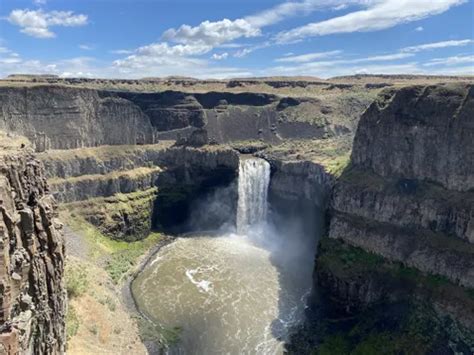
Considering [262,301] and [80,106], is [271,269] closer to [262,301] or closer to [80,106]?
[262,301]

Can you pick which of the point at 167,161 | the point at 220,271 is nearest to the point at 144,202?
the point at 167,161

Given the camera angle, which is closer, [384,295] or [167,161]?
[384,295]

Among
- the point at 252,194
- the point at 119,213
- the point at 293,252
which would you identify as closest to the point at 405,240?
the point at 293,252

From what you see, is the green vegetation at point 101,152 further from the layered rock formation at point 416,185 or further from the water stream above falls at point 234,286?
the layered rock formation at point 416,185

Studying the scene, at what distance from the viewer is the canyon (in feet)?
104

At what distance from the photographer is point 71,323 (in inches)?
1580

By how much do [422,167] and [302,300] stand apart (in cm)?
1904

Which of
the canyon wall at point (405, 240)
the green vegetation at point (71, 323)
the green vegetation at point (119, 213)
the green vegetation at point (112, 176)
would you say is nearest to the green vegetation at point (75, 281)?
the green vegetation at point (71, 323)

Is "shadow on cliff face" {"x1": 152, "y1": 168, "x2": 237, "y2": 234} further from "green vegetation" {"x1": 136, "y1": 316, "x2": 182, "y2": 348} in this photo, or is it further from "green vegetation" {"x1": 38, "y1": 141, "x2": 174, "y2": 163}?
"green vegetation" {"x1": 136, "y1": 316, "x2": 182, "y2": 348}

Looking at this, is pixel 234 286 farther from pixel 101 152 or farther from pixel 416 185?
pixel 101 152

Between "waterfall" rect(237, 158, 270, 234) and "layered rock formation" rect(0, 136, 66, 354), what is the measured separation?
45.7 metres

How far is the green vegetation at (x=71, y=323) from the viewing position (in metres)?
38.9

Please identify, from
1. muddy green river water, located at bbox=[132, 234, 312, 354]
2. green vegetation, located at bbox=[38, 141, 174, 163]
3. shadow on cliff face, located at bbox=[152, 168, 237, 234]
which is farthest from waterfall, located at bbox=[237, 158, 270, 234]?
green vegetation, located at bbox=[38, 141, 174, 163]

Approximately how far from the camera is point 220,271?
206ft
